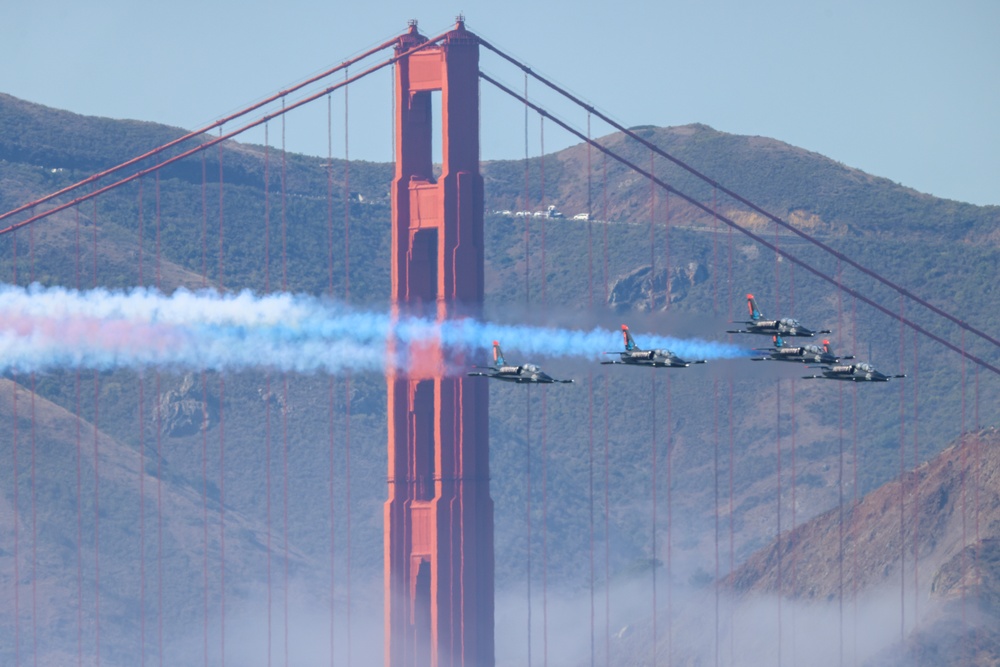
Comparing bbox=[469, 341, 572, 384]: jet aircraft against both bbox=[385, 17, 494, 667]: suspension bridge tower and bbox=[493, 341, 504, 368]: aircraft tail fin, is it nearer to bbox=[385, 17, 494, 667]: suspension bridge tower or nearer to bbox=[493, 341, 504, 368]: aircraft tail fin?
bbox=[493, 341, 504, 368]: aircraft tail fin

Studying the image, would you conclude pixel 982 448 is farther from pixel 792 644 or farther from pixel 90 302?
pixel 90 302

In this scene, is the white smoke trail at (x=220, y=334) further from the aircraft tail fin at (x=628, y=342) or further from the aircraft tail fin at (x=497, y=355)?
the aircraft tail fin at (x=628, y=342)

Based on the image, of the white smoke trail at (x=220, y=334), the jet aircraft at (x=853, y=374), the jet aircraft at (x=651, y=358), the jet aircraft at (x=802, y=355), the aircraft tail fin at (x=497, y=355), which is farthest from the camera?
the jet aircraft at (x=853, y=374)

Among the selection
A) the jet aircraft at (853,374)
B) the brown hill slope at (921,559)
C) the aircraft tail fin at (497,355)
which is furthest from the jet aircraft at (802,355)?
the brown hill slope at (921,559)

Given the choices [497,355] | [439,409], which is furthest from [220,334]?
[497,355]

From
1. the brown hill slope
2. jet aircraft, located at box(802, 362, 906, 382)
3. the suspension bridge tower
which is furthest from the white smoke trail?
the brown hill slope

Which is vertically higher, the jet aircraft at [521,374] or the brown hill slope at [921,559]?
the jet aircraft at [521,374]
